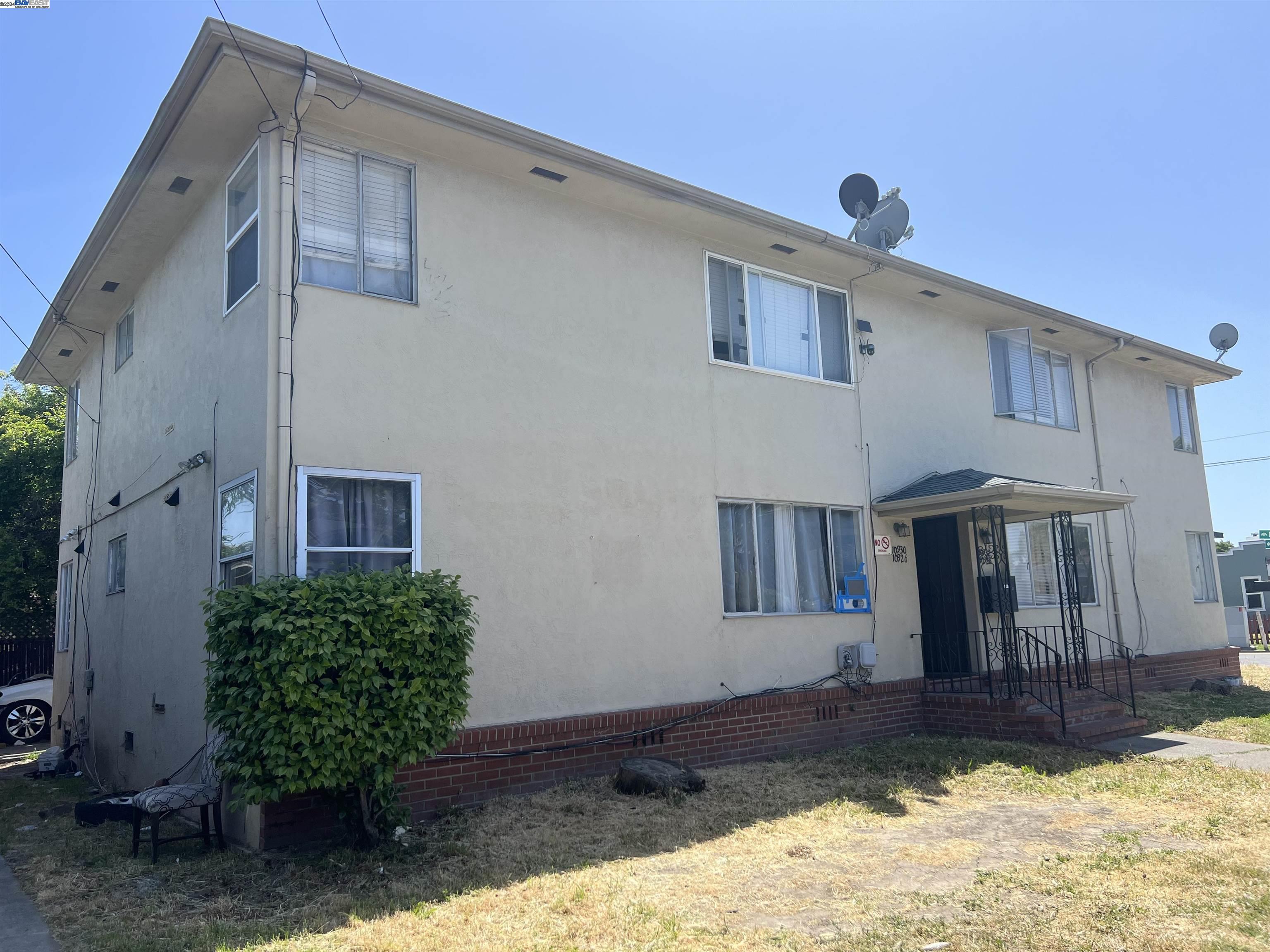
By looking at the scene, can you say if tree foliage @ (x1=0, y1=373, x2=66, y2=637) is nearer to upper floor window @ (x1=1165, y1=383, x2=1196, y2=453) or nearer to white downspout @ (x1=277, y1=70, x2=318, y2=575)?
white downspout @ (x1=277, y1=70, x2=318, y2=575)

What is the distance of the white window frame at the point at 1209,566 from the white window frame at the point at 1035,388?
422cm

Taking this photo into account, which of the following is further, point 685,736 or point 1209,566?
point 1209,566

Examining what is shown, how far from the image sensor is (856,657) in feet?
36.5

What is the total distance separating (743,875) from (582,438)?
4.33 meters

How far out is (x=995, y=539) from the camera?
1165 centimetres

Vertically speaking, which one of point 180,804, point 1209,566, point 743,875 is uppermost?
point 1209,566

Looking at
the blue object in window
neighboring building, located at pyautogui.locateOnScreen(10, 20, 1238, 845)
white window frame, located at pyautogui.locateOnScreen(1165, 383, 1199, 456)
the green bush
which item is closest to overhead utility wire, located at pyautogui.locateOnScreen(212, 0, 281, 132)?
neighboring building, located at pyautogui.locateOnScreen(10, 20, 1238, 845)

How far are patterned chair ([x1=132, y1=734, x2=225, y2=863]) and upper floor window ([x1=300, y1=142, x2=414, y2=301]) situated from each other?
3793mm

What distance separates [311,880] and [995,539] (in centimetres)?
855

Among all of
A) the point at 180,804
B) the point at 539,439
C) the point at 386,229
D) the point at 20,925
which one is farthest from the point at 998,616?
the point at 20,925

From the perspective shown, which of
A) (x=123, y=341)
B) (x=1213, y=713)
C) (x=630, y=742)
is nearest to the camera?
(x=630, y=742)

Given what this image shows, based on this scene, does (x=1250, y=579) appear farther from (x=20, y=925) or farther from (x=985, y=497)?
(x=20, y=925)

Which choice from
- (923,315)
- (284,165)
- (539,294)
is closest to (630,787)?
(539,294)

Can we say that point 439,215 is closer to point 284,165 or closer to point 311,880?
point 284,165
